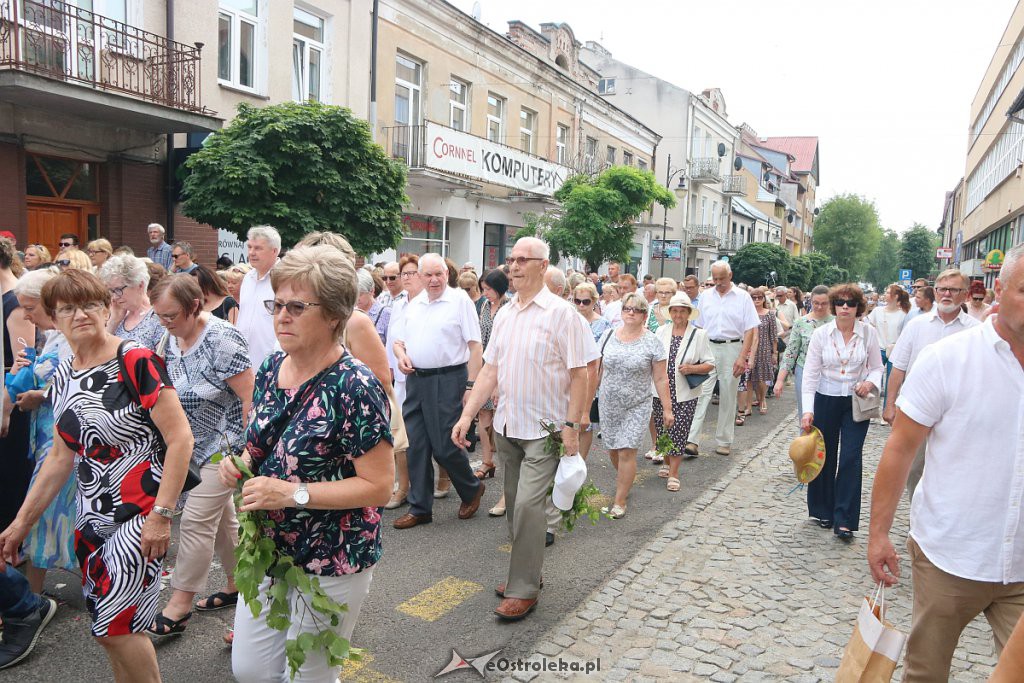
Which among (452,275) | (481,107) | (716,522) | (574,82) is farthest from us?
(574,82)

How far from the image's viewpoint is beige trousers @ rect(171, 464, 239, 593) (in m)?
3.70

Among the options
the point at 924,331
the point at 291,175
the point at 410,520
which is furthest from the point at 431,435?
the point at 291,175

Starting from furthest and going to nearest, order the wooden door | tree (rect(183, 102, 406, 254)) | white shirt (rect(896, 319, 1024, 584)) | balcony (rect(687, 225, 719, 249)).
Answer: balcony (rect(687, 225, 719, 249)), the wooden door, tree (rect(183, 102, 406, 254)), white shirt (rect(896, 319, 1024, 584))

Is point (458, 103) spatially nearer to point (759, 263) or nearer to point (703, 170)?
point (703, 170)

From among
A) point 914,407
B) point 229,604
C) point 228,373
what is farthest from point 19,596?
point 914,407

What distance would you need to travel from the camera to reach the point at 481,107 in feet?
67.4

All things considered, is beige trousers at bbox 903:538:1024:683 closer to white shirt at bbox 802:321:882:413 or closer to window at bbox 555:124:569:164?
white shirt at bbox 802:321:882:413

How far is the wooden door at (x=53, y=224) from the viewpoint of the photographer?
418 inches

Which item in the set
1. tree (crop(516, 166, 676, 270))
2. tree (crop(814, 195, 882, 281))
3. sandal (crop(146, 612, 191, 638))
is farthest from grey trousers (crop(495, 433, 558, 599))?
tree (crop(814, 195, 882, 281))

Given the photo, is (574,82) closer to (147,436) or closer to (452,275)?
(452,275)

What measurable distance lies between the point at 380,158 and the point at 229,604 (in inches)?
330

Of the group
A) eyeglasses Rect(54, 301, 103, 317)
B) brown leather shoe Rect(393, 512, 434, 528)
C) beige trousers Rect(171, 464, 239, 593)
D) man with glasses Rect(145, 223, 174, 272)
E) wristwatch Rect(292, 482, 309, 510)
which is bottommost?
brown leather shoe Rect(393, 512, 434, 528)

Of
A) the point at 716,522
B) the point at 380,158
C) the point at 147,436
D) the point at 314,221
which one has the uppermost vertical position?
the point at 380,158

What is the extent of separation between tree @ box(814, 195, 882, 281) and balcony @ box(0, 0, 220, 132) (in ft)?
246
